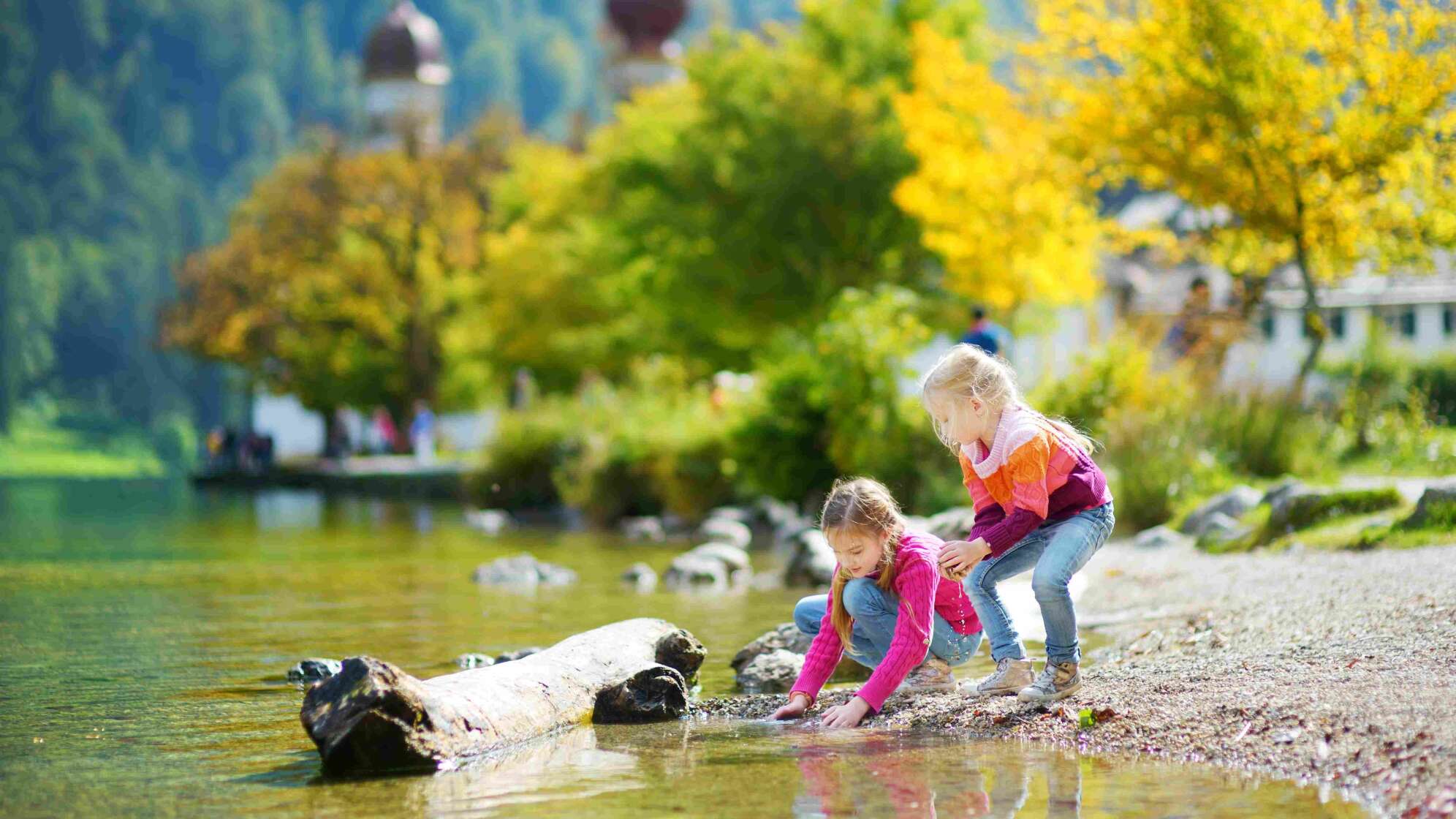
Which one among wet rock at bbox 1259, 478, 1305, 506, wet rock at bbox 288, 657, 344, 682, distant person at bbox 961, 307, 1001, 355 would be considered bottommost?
wet rock at bbox 288, 657, 344, 682

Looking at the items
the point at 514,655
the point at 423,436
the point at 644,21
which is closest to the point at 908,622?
the point at 514,655

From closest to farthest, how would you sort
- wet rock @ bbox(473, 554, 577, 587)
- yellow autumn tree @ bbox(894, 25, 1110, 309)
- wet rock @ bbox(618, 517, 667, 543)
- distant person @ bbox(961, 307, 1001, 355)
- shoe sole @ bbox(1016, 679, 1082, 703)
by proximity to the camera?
1. shoe sole @ bbox(1016, 679, 1082, 703)
2. wet rock @ bbox(473, 554, 577, 587)
3. distant person @ bbox(961, 307, 1001, 355)
4. wet rock @ bbox(618, 517, 667, 543)
5. yellow autumn tree @ bbox(894, 25, 1110, 309)

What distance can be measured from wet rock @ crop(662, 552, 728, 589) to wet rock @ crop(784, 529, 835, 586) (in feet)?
1.91

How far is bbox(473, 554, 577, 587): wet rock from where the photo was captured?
14172mm

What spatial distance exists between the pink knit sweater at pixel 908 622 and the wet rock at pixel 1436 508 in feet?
15.6

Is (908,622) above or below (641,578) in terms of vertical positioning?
above

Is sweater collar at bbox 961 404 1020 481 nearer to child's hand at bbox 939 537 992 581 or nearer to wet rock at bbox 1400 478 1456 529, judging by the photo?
child's hand at bbox 939 537 992 581

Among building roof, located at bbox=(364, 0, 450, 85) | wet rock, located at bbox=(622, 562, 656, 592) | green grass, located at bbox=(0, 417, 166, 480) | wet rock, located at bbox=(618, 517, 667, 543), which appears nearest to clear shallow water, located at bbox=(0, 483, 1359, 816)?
wet rock, located at bbox=(622, 562, 656, 592)

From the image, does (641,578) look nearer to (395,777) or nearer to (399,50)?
(395,777)

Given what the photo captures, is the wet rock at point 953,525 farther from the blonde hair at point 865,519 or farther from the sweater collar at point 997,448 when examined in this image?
the sweater collar at point 997,448

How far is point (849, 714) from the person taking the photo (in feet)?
20.9

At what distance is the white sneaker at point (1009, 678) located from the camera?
6688 mm

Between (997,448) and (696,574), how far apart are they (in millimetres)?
7923

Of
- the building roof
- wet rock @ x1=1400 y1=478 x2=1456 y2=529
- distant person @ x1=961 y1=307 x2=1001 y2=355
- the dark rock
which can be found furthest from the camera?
the building roof
